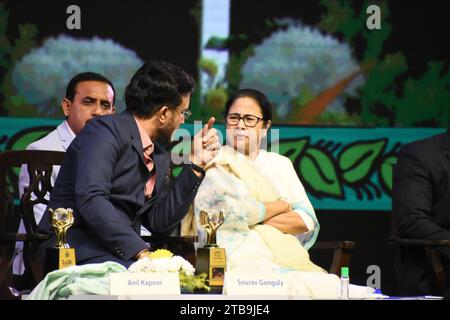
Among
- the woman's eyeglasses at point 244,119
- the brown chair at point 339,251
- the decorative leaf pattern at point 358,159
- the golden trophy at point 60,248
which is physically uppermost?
the woman's eyeglasses at point 244,119

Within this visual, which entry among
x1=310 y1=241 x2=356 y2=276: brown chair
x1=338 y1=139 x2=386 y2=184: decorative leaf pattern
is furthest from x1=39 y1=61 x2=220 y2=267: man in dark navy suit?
x1=338 y1=139 x2=386 y2=184: decorative leaf pattern

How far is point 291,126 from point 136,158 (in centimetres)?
229

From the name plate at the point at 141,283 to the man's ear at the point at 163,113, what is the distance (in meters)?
1.04

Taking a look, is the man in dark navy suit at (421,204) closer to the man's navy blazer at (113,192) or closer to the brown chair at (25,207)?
the man's navy blazer at (113,192)

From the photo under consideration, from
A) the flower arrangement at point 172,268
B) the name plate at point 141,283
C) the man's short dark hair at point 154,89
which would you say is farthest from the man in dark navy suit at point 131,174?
the name plate at point 141,283

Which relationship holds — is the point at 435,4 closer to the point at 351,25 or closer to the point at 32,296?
the point at 351,25

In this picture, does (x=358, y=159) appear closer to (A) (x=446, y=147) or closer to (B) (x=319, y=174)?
(B) (x=319, y=174)

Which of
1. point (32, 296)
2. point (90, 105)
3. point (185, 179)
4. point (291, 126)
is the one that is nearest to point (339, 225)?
point (291, 126)

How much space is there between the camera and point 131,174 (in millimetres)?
4055

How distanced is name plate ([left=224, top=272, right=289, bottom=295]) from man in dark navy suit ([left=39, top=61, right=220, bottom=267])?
65 cm

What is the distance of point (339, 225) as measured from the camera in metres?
6.23

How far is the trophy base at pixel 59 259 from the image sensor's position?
3539 millimetres

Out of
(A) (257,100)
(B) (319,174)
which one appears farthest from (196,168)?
(B) (319,174)
